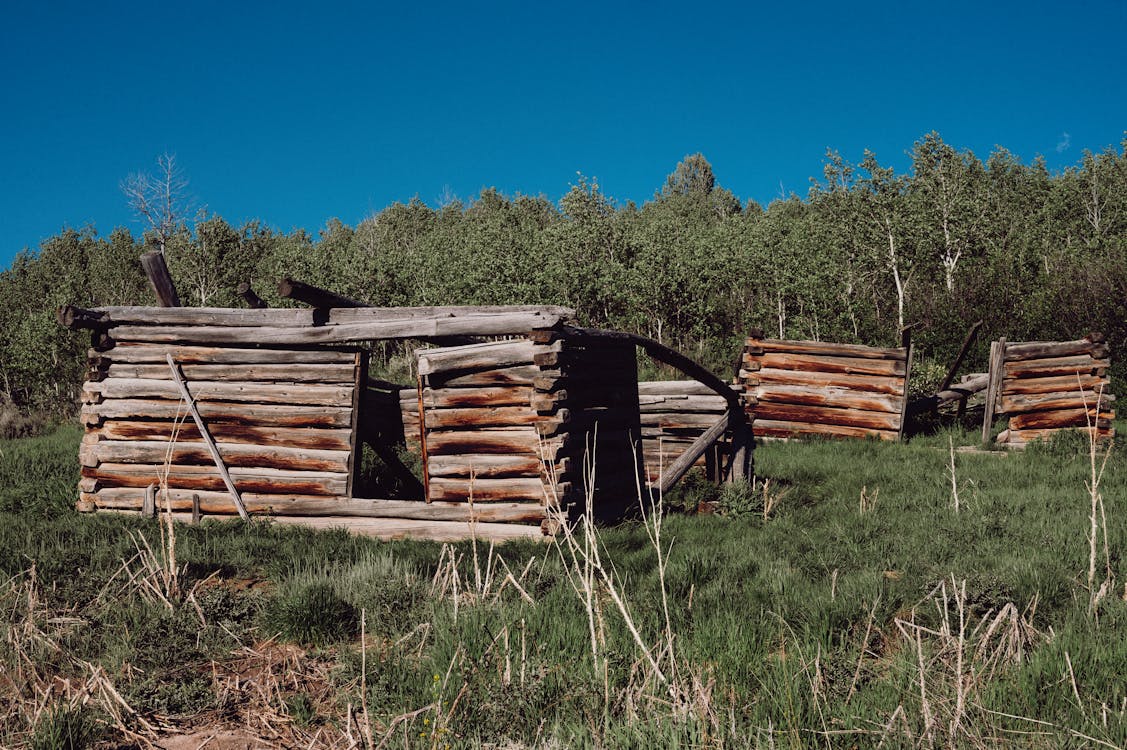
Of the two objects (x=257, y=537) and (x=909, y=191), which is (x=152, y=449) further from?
(x=909, y=191)

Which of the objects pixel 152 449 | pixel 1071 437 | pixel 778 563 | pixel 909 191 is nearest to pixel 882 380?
pixel 1071 437

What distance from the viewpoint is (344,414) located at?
8.70m

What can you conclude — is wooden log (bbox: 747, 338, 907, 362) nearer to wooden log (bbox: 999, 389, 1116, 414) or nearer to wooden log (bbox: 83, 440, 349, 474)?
wooden log (bbox: 999, 389, 1116, 414)

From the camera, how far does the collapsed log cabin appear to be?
8.02 meters

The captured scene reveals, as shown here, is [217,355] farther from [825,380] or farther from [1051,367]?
[1051,367]

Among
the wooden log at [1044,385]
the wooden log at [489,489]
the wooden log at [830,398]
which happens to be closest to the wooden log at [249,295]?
the wooden log at [489,489]

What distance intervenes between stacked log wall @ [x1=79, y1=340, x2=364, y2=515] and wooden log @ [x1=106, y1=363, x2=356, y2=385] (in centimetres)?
1

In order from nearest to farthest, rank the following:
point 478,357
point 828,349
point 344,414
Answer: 1. point 478,357
2. point 344,414
3. point 828,349

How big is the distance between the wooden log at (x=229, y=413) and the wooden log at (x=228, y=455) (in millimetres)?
292

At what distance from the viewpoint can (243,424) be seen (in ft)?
29.4

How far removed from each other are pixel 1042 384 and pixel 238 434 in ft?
47.5

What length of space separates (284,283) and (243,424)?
2424 mm

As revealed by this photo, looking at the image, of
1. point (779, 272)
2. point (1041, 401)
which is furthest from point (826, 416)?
point (779, 272)

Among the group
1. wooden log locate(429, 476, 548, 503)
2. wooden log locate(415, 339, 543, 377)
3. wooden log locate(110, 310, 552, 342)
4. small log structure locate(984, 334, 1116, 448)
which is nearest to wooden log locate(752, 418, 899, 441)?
small log structure locate(984, 334, 1116, 448)
